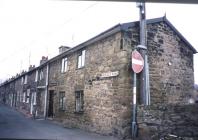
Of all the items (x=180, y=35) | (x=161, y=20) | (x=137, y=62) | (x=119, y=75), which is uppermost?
(x=161, y=20)

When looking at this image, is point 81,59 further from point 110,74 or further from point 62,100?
point 110,74

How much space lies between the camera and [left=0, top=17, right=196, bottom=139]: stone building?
11.8 m

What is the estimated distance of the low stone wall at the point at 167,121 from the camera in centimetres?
876

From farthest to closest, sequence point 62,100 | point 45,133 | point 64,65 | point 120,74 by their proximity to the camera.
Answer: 1. point 64,65
2. point 62,100
3. point 45,133
4. point 120,74

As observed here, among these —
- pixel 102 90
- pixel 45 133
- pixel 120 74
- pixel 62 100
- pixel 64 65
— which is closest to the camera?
pixel 120 74

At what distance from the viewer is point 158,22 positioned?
13.3 meters

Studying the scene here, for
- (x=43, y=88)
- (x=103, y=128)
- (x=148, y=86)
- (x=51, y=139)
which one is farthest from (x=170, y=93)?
(x=43, y=88)

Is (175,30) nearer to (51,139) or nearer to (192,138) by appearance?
(192,138)

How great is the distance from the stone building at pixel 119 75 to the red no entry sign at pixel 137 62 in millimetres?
434

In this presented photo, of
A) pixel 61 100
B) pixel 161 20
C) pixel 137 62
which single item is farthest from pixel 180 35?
pixel 61 100

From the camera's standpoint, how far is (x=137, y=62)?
37.9 feet

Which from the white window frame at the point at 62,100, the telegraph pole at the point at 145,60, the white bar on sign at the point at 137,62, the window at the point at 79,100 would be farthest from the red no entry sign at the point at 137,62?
the white window frame at the point at 62,100

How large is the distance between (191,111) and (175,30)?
6443mm

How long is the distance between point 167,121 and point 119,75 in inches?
133
